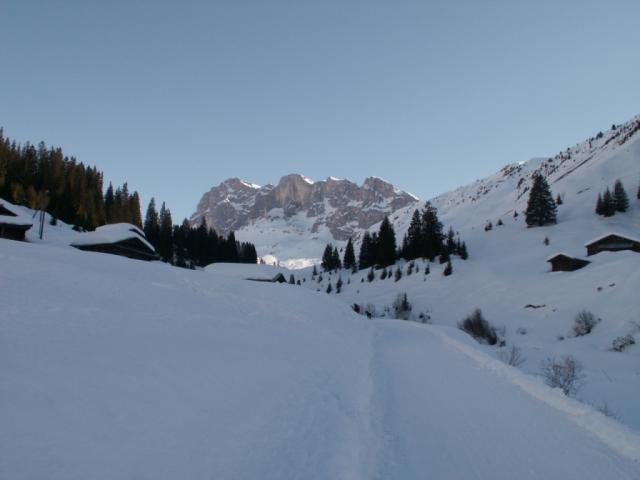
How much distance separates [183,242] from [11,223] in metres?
55.8

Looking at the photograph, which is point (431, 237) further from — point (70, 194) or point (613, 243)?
point (70, 194)

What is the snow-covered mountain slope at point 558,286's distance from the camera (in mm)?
21900

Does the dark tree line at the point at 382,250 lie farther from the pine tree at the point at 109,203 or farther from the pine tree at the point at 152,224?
the pine tree at the point at 109,203

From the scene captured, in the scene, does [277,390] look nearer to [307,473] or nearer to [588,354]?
[307,473]

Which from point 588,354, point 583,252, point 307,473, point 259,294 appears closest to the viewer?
point 307,473

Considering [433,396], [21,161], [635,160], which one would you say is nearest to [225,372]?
[433,396]

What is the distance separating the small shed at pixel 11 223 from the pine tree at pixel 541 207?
77351 mm

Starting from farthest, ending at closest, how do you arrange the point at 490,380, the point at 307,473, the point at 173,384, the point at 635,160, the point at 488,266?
1. the point at 635,160
2. the point at 488,266
3. the point at 490,380
4. the point at 173,384
5. the point at 307,473

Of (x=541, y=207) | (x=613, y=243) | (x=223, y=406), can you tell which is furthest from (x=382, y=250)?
(x=223, y=406)

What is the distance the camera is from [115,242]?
1366 inches

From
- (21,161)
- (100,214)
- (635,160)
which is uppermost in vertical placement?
(635,160)

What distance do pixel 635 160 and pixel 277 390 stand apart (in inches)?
4231

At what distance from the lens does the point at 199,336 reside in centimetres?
892

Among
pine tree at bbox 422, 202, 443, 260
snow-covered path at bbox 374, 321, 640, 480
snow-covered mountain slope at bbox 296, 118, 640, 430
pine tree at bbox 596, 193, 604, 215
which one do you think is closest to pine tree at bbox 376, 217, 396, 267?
snow-covered mountain slope at bbox 296, 118, 640, 430
